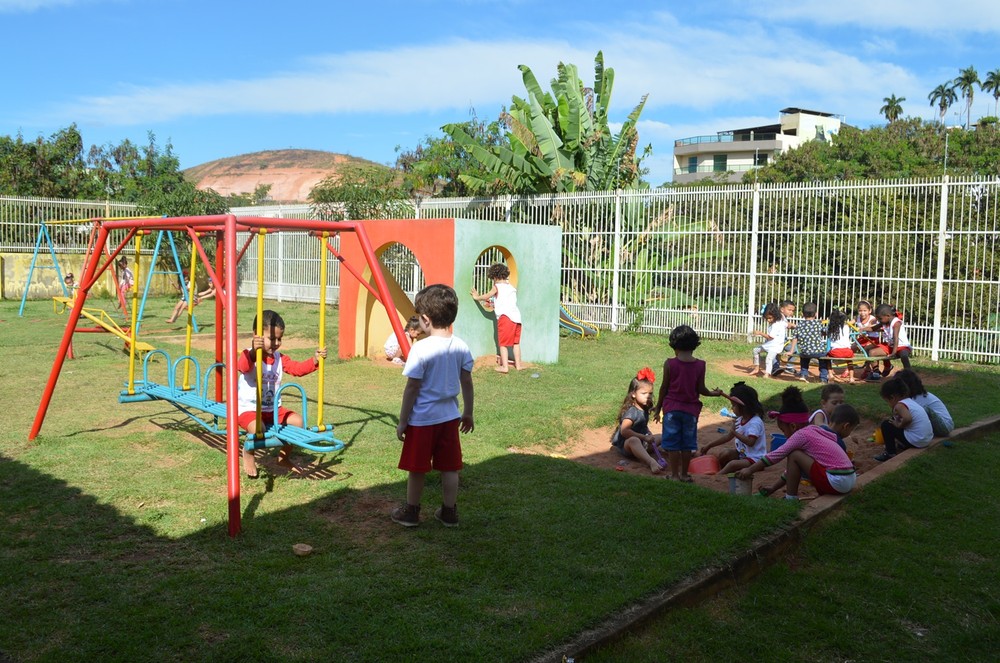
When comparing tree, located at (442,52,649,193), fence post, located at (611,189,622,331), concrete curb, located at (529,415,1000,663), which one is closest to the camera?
concrete curb, located at (529,415,1000,663)

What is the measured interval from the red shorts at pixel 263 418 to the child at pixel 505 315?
530 centimetres

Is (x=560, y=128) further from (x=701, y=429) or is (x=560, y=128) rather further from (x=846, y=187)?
(x=701, y=429)

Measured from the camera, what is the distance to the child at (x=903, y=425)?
7703 millimetres

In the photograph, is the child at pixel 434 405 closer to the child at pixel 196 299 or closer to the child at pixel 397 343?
the child at pixel 397 343

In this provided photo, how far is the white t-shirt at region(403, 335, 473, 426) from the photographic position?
5031 millimetres

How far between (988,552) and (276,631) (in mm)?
4388

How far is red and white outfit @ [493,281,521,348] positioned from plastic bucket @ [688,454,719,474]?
4414 mm

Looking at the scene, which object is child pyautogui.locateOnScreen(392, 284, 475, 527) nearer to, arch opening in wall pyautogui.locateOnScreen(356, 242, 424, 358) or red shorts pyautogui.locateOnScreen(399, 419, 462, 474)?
red shorts pyautogui.locateOnScreen(399, 419, 462, 474)

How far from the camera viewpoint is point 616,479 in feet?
20.8

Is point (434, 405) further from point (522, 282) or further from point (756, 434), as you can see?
point (522, 282)

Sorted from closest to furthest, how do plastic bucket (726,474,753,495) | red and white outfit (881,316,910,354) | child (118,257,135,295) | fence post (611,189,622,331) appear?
plastic bucket (726,474,753,495), red and white outfit (881,316,910,354), child (118,257,135,295), fence post (611,189,622,331)

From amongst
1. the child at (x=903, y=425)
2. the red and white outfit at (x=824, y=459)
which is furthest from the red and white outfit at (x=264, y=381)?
the child at (x=903, y=425)

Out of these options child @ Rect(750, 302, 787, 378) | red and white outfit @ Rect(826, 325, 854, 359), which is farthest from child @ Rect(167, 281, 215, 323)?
red and white outfit @ Rect(826, 325, 854, 359)

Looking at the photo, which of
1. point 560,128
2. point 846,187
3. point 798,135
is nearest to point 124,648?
point 846,187
